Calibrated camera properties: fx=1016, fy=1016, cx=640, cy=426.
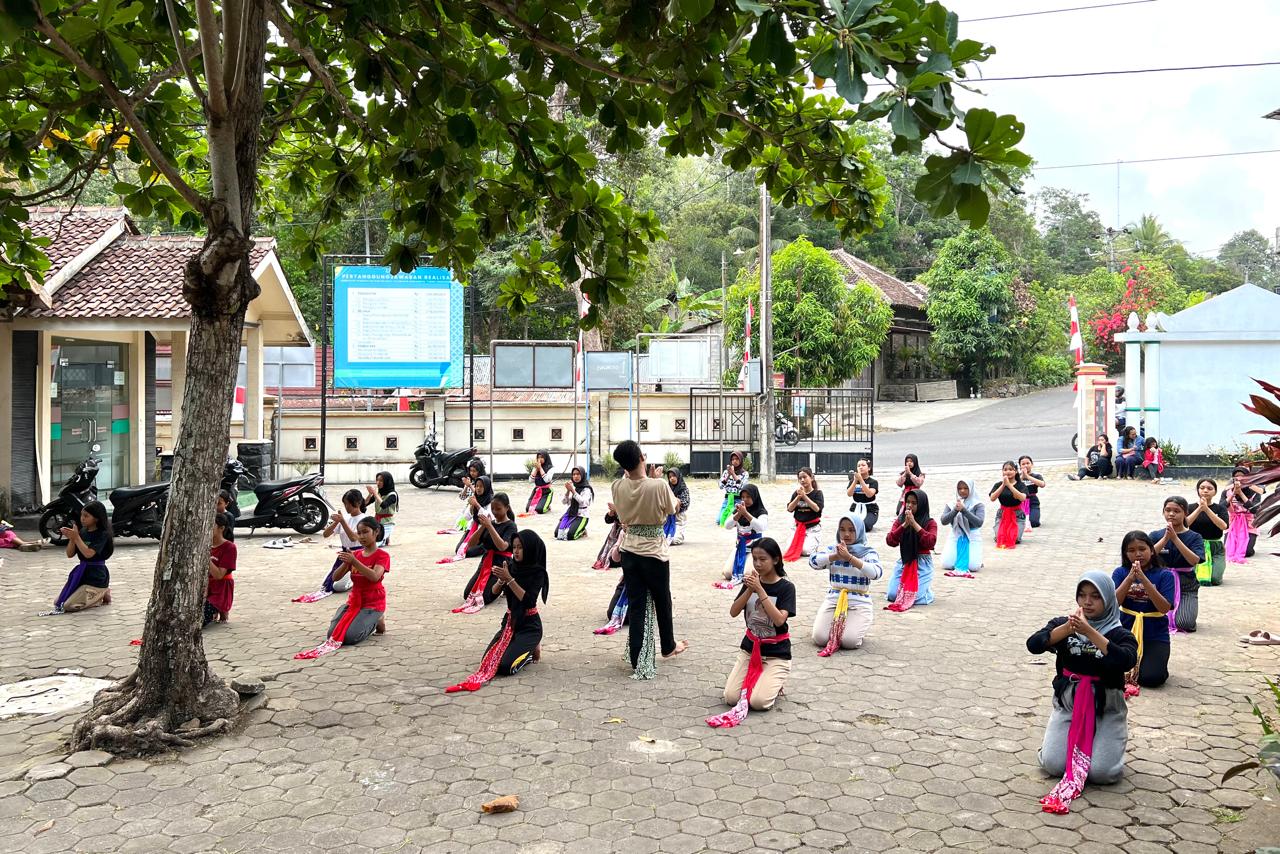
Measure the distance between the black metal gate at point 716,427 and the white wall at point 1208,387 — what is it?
8.56 meters

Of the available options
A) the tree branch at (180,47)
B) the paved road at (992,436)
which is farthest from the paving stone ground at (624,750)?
the paved road at (992,436)

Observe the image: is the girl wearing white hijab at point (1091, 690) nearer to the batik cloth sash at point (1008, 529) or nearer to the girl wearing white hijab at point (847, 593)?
the girl wearing white hijab at point (847, 593)

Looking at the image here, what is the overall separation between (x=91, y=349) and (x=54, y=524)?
440 centimetres

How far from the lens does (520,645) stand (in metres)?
7.19

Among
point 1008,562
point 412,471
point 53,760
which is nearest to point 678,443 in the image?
point 412,471

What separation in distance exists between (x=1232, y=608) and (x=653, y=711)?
607 cm

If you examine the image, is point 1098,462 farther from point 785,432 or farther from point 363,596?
point 363,596

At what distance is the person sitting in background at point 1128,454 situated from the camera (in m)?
20.5

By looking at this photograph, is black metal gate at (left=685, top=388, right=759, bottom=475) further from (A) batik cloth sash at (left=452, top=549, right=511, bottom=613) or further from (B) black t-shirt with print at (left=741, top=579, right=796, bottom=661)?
(B) black t-shirt with print at (left=741, top=579, right=796, bottom=661)

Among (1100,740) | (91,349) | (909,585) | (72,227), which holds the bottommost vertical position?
(1100,740)

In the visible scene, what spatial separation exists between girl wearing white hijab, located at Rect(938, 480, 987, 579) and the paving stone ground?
5.85ft

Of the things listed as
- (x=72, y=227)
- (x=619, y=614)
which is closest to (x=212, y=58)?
(x=619, y=614)

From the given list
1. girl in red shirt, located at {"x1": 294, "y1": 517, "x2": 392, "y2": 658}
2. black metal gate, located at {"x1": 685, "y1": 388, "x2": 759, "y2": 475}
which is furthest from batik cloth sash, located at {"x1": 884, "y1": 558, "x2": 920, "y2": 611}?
black metal gate, located at {"x1": 685, "y1": 388, "x2": 759, "y2": 475}

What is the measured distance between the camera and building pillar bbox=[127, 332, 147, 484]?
17406 mm
